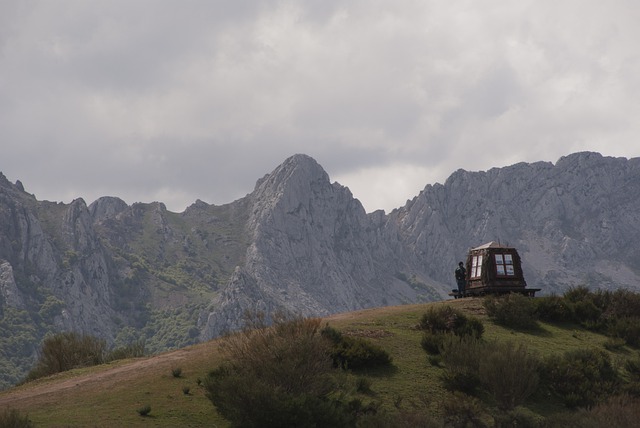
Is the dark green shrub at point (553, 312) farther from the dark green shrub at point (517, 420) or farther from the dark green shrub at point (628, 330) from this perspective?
the dark green shrub at point (517, 420)

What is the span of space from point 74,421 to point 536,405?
19.4 meters

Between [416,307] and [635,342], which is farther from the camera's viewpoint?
[416,307]

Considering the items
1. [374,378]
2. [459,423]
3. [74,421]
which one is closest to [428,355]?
[374,378]

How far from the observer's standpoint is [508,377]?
28.0 metres

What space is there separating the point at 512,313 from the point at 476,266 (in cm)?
1097

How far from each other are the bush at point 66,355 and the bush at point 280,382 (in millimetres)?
19493

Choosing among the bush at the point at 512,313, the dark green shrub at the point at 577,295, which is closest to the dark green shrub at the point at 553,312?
the bush at the point at 512,313

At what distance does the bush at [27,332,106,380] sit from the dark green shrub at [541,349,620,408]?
27985 millimetres

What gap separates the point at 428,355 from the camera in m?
33.7

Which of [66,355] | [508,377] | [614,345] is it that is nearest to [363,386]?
[508,377]

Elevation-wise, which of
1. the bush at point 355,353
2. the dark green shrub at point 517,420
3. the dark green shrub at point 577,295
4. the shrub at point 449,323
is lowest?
the dark green shrub at point 517,420

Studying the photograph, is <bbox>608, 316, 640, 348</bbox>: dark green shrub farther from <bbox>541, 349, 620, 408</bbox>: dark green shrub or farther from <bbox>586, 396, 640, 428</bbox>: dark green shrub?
<bbox>586, 396, 640, 428</bbox>: dark green shrub

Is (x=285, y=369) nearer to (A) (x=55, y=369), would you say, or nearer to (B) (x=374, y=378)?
(B) (x=374, y=378)

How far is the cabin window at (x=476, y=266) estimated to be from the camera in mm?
49969
